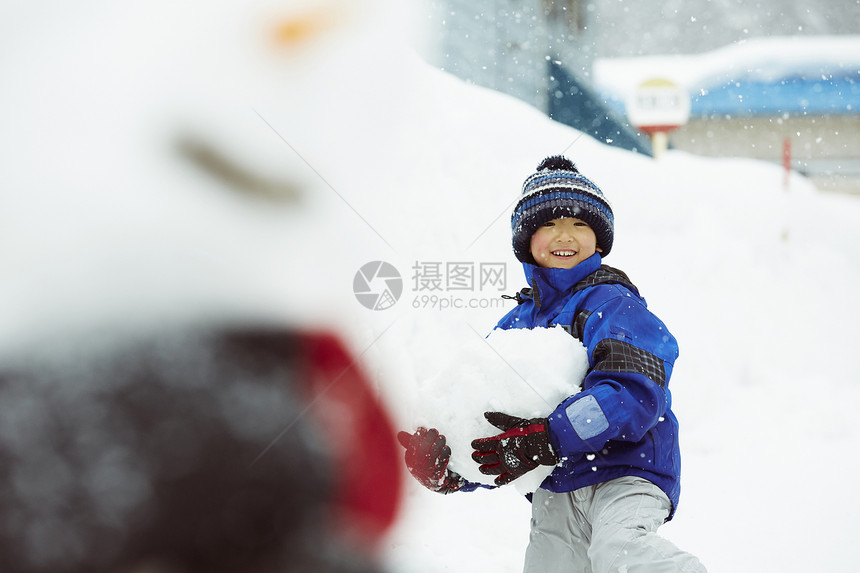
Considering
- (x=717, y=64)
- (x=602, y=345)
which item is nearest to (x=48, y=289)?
(x=602, y=345)

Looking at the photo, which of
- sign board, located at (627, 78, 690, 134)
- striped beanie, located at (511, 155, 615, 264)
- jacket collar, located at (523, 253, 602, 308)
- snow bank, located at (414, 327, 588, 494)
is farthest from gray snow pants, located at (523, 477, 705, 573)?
sign board, located at (627, 78, 690, 134)

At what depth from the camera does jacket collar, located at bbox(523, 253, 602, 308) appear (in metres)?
1.24

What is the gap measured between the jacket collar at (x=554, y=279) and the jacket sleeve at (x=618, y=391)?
16cm

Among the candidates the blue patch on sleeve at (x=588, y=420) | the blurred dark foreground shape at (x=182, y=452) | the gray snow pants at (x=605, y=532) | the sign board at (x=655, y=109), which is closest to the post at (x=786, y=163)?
the sign board at (x=655, y=109)

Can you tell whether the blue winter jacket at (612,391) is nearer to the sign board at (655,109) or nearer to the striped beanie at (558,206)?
the striped beanie at (558,206)

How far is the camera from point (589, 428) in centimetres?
100

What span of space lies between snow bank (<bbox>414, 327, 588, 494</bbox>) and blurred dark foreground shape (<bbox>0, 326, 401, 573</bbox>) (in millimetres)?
604

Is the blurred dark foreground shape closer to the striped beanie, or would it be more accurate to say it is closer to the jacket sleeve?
the jacket sleeve

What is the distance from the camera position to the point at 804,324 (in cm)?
384

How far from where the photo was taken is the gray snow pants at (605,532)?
917 mm

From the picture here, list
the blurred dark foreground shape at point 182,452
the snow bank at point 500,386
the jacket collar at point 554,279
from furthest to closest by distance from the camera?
the jacket collar at point 554,279
the snow bank at point 500,386
the blurred dark foreground shape at point 182,452

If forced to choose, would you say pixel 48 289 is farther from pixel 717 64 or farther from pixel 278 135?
pixel 717 64

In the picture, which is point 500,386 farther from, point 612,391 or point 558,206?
point 558,206

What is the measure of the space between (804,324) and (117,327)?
432cm
